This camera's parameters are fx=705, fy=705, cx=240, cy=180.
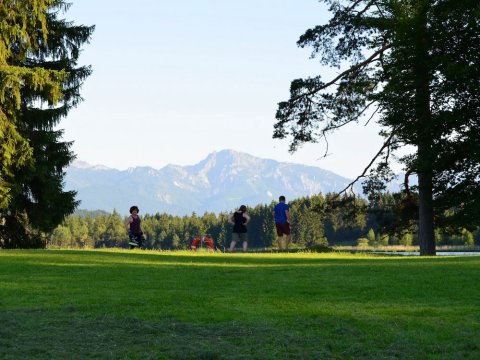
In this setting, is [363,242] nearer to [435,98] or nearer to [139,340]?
[435,98]

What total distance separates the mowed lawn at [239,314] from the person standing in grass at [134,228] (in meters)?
11.5

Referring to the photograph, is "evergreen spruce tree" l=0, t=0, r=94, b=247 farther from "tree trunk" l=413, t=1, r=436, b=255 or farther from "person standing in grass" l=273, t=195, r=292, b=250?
"tree trunk" l=413, t=1, r=436, b=255

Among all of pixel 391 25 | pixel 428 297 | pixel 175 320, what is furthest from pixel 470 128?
pixel 175 320

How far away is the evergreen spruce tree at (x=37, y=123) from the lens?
30.6 metres

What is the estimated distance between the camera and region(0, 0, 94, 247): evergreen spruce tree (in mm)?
30578

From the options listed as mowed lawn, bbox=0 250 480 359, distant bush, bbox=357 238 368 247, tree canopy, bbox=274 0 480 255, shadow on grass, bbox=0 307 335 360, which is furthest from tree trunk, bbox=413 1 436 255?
distant bush, bbox=357 238 368 247

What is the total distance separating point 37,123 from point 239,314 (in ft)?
82.5

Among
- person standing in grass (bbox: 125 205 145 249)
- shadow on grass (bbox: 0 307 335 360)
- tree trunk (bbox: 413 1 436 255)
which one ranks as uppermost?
tree trunk (bbox: 413 1 436 255)

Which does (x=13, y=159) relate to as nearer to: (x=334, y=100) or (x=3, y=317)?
(x=334, y=100)

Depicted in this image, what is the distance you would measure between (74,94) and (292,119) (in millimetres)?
11641

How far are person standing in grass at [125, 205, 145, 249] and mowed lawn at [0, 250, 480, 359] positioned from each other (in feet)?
Answer: 37.6

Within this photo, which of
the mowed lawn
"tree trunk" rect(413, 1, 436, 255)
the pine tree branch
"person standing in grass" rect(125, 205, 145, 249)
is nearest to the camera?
the mowed lawn

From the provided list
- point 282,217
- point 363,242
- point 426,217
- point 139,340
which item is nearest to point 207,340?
point 139,340

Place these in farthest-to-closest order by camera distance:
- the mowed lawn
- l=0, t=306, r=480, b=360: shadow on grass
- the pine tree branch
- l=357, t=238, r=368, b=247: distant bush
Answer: l=357, t=238, r=368, b=247: distant bush
the pine tree branch
the mowed lawn
l=0, t=306, r=480, b=360: shadow on grass
